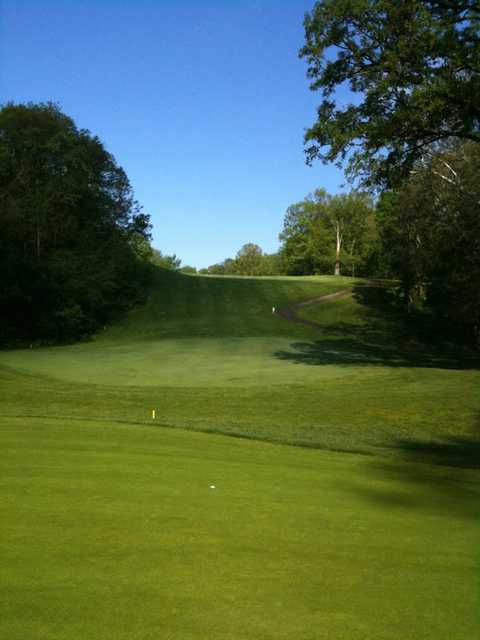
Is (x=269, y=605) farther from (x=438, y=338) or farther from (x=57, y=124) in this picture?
(x=57, y=124)

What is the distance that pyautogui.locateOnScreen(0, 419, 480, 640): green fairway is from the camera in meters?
3.57

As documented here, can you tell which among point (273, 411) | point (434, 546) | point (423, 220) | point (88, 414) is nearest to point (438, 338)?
point (423, 220)

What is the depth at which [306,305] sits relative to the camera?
2507 inches

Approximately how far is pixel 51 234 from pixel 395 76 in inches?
1344

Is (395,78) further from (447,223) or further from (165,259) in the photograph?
(165,259)

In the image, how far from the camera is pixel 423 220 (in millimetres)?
36312

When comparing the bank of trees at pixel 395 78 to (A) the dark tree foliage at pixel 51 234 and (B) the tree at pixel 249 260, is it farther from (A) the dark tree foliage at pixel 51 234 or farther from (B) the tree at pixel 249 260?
(B) the tree at pixel 249 260

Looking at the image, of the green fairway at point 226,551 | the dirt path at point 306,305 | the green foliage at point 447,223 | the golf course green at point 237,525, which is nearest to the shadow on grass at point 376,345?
the dirt path at point 306,305

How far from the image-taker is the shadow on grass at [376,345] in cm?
3325

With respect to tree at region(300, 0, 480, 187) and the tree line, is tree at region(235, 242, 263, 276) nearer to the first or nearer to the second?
the tree line

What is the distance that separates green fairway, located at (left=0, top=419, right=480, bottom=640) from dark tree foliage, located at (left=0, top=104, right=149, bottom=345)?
39.9 metres

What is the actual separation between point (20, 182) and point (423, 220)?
29.5 metres

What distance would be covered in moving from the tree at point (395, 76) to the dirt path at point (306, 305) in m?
32.0

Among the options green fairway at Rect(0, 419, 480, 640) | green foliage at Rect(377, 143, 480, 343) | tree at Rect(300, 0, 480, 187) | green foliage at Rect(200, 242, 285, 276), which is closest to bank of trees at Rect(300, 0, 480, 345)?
tree at Rect(300, 0, 480, 187)
